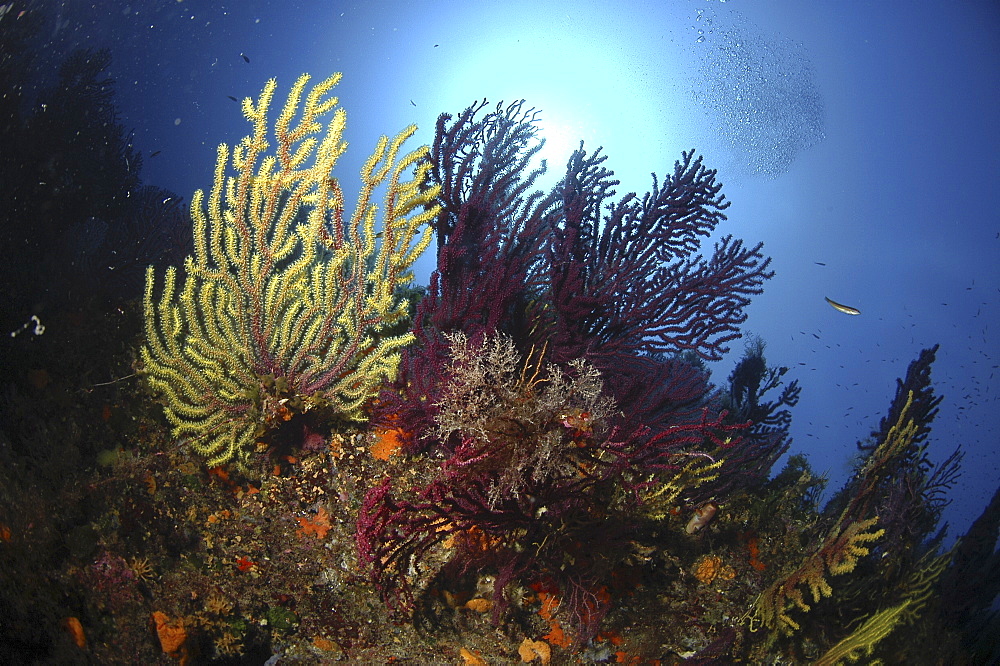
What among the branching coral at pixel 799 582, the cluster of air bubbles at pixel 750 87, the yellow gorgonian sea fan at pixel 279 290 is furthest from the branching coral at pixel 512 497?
the cluster of air bubbles at pixel 750 87

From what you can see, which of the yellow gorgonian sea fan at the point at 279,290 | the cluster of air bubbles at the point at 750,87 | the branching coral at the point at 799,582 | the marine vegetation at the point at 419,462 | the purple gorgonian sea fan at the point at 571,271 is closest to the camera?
the marine vegetation at the point at 419,462

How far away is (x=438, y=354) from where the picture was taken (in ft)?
10.1

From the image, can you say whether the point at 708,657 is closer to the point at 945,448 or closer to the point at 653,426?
the point at 653,426

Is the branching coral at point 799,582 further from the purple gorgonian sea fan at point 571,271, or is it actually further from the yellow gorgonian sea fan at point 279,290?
the yellow gorgonian sea fan at point 279,290

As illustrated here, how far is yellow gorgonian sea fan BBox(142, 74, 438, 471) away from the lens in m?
2.63

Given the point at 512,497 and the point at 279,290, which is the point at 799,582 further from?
the point at 279,290

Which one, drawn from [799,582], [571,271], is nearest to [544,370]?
[571,271]

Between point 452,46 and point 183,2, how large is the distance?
10.5m

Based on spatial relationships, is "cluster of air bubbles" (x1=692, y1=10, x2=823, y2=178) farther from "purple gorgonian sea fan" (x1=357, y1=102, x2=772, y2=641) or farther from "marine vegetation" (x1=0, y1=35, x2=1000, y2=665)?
"marine vegetation" (x1=0, y1=35, x2=1000, y2=665)

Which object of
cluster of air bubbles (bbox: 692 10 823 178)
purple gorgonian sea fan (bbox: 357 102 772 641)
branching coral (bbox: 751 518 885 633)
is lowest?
branching coral (bbox: 751 518 885 633)

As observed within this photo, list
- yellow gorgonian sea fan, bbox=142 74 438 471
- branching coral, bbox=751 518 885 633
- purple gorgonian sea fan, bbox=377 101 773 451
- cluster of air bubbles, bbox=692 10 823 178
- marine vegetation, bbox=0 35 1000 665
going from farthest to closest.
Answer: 1. cluster of air bubbles, bbox=692 10 823 178
2. purple gorgonian sea fan, bbox=377 101 773 451
3. branching coral, bbox=751 518 885 633
4. yellow gorgonian sea fan, bbox=142 74 438 471
5. marine vegetation, bbox=0 35 1000 665

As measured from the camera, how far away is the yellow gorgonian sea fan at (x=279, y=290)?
8.64ft

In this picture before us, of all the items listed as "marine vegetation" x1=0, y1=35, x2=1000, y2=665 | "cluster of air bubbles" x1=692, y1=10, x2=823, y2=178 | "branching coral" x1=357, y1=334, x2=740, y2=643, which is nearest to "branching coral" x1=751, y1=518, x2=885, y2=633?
"marine vegetation" x1=0, y1=35, x2=1000, y2=665

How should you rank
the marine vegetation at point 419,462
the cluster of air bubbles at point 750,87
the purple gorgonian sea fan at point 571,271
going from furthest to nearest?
the cluster of air bubbles at point 750,87 → the purple gorgonian sea fan at point 571,271 → the marine vegetation at point 419,462
